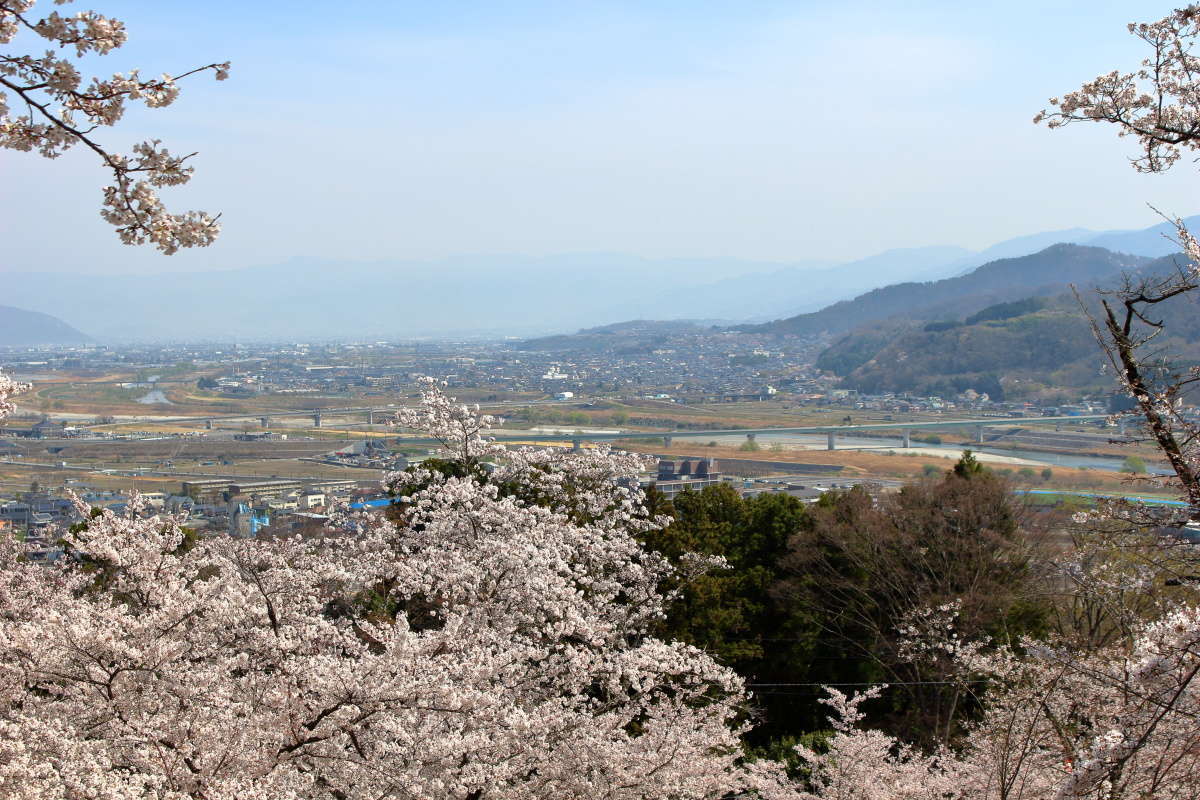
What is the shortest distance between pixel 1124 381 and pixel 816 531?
36.2 ft

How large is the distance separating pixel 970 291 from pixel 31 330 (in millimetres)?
125032

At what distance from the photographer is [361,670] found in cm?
592

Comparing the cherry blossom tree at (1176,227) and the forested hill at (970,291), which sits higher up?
the forested hill at (970,291)

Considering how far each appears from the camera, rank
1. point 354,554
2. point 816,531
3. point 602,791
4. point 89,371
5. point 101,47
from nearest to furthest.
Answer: point 101,47 → point 602,791 → point 354,554 → point 816,531 → point 89,371

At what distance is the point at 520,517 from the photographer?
978cm

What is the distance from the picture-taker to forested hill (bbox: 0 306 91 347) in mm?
124812

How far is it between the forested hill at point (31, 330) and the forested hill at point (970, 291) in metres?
94.7

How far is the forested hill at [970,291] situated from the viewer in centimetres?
9262

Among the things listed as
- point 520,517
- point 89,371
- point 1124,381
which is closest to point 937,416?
point 520,517

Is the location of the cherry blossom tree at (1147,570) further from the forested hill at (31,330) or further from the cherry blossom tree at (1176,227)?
the forested hill at (31,330)

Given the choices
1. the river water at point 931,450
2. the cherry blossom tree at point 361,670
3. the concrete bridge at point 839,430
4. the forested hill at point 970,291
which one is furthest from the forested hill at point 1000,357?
the cherry blossom tree at point 361,670

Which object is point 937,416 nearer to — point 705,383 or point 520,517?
point 705,383

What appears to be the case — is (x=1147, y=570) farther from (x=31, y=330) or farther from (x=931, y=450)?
(x=31, y=330)

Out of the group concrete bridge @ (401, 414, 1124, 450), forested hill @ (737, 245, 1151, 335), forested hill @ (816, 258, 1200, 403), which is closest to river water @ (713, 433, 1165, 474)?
concrete bridge @ (401, 414, 1124, 450)
